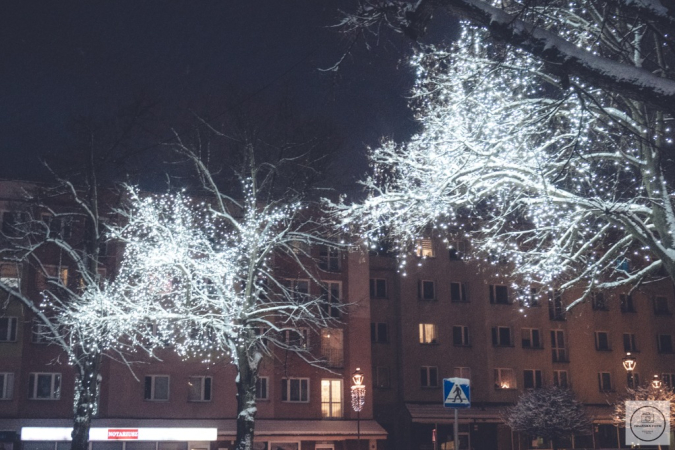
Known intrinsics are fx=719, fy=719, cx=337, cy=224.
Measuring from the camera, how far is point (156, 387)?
3719 centimetres

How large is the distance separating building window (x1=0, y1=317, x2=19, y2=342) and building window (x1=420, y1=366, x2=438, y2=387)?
2248 cm

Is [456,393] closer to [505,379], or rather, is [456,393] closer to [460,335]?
[460,335]

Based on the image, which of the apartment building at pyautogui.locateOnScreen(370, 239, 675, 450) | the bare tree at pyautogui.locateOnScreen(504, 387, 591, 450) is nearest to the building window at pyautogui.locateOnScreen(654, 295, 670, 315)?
the apartment building at pyautogui.locateOnScreen(370, 239, 675, 450)

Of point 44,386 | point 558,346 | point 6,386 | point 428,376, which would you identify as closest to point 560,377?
point 558,346

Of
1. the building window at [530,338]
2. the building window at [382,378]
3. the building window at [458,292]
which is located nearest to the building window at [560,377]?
the building window at [530,338]

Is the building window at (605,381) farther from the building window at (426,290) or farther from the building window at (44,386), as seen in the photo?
the building window at (44,386)

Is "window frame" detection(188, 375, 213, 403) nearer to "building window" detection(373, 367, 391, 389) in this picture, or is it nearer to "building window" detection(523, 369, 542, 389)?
"building window" detection(373, 367, 391, 389)

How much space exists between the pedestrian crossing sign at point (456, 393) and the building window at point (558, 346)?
3551 cm

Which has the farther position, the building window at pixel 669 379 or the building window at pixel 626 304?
the building window at pixel 626 304

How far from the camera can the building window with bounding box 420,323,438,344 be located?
1703 inches

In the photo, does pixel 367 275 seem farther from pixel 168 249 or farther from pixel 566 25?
pixel 566 25

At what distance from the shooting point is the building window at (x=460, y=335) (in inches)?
1727

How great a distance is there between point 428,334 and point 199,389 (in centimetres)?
1407

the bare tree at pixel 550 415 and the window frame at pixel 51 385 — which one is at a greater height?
the window frame at pixel 51 385
